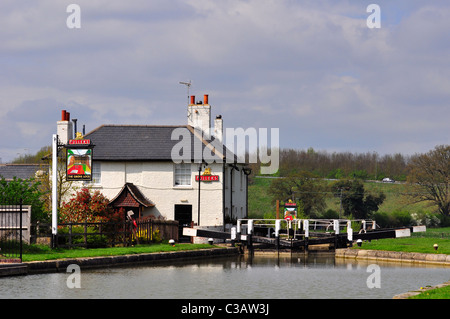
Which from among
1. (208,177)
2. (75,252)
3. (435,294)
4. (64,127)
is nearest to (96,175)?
(64,127)

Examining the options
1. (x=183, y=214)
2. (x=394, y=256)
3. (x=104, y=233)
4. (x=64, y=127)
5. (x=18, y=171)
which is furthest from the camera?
(x=18, y=171)

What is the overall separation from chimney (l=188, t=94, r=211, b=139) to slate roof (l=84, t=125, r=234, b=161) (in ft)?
4.43

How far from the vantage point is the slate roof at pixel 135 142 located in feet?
132

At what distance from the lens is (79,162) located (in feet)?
97.3

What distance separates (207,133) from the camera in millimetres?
44031

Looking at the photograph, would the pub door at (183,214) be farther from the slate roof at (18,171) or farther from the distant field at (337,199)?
the distant field at (337,199)

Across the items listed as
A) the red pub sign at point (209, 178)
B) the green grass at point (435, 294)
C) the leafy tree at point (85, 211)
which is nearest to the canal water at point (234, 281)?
the green grass at point (435, 294)

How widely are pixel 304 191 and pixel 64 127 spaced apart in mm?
38693

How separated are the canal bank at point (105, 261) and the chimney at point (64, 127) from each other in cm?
1239

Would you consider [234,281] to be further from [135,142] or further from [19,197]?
[135,142]

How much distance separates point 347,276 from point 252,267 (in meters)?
4.99

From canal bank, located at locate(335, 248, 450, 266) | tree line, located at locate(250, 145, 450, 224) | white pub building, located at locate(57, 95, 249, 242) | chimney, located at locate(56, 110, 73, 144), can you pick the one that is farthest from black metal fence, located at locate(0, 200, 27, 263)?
tree line, located at locate(250, 145, 450, 224)
